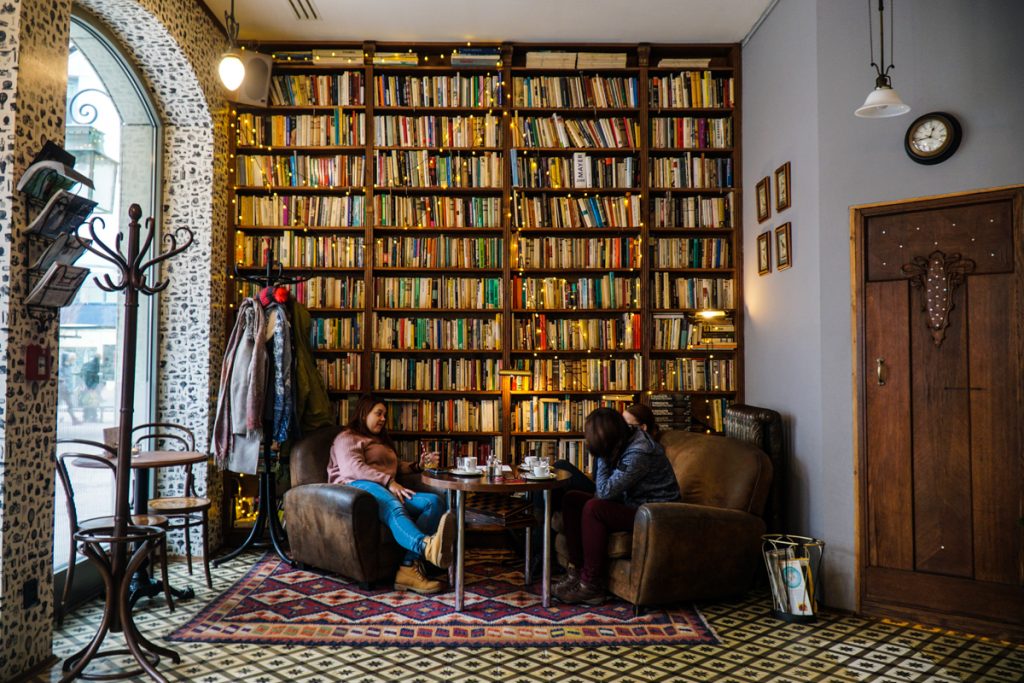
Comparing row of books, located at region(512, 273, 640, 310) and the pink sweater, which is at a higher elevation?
row of books, located at region(512, 273, 640, 310)

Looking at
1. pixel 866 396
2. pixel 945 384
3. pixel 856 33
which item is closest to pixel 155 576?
pixel 866 396

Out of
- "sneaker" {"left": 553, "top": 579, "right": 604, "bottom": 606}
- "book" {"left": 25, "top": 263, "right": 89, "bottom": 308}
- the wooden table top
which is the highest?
"book" {"left": 25, "top": 263, "right": 89, "bottom": 308}

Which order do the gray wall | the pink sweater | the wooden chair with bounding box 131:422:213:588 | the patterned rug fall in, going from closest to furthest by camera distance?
1. the patterned rug
2. the gray wall
3. the wooden chair with bounding box 131:422:213:588
4. the pink sweater

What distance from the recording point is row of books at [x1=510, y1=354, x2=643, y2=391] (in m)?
5.46

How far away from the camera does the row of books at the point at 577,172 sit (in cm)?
547

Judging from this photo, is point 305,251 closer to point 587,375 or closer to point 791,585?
point 587,375

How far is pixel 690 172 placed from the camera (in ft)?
18.1

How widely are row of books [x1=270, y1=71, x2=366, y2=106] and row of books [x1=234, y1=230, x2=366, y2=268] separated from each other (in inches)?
41.7

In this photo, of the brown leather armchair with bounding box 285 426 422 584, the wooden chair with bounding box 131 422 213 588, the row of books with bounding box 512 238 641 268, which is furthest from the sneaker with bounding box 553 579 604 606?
the row of books with bounding box 512 238 641 268

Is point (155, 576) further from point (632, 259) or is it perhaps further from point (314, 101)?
point (632, 259)

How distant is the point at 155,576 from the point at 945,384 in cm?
474

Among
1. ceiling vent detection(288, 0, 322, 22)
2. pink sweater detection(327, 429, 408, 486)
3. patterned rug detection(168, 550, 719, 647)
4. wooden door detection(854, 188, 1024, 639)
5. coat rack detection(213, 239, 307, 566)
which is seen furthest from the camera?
ceiling vent detection(288, 0, 322, 22)

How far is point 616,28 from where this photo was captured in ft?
17.3

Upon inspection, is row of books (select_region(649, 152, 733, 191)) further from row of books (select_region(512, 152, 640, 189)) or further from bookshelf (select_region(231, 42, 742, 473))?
row of books (select_region(512, 152, 640, 189))
